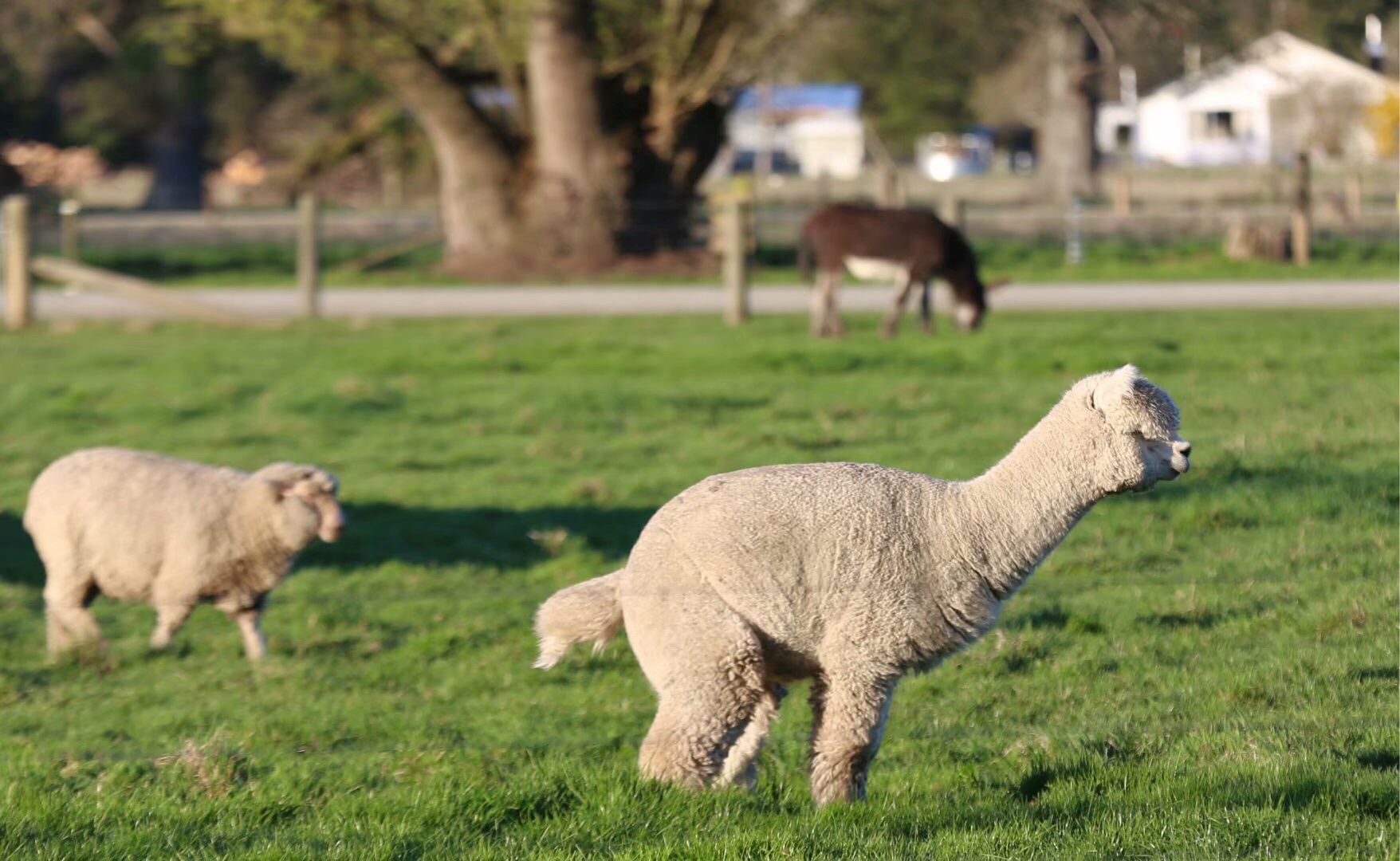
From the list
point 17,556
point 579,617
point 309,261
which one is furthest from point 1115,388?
point 309,261

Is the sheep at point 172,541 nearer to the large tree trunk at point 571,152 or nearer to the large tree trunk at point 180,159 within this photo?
the large tree trunk at point 571,152

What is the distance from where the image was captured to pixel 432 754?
6.58 metres

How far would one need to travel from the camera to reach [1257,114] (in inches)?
3546

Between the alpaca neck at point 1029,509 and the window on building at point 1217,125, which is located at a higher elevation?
the window on building at point 1217,125

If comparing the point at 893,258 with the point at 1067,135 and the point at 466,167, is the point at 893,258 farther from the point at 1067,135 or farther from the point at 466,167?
the point at 1067,135

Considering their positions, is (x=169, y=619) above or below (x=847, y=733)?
below

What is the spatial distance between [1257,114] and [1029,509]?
90619 mm

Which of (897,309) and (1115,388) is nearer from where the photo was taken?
(1115,388)

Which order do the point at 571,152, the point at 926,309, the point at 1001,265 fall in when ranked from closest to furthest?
the point at 926,309 → the point at 571,152 → the point at 1001,265

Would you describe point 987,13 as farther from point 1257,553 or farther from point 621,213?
point 1257,553

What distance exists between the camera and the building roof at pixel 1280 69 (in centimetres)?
4319

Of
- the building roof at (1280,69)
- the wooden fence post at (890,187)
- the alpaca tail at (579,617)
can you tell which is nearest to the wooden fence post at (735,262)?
the wooden fence post at (890,187)

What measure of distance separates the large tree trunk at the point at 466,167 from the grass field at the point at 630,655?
11.4 m

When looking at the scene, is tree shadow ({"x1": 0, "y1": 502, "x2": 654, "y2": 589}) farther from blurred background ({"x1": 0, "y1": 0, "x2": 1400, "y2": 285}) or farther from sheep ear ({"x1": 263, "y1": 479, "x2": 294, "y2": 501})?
blurred background ({"x1": 0, "y1": 0, "x2": 1400, "y2": 285})
